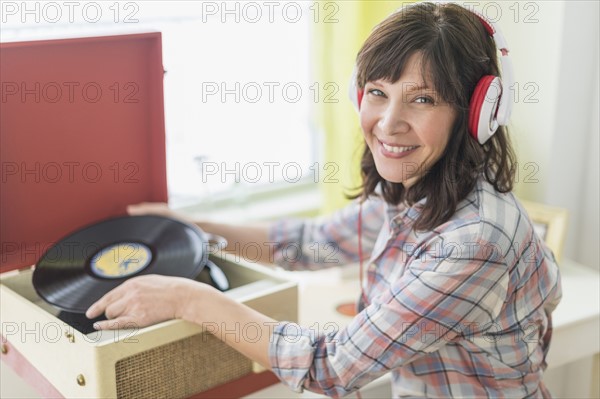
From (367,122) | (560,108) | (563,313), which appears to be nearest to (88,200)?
(367,122)

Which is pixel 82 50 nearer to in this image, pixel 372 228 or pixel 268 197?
pixel 372 228

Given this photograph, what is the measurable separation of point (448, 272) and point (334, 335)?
7.9 inches

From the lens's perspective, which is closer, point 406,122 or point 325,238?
point 406,122

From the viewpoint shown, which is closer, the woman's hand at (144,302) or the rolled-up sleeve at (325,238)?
the woman's hand at (144,302)

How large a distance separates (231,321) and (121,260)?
0.83ft

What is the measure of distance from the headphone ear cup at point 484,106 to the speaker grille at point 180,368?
0.51 meters

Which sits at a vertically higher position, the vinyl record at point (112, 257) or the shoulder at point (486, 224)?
the shoulder at point (486, 224)

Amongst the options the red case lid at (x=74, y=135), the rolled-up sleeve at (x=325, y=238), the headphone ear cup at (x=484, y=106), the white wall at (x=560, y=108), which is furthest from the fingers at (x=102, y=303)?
the white wall at (x=560, y=108)

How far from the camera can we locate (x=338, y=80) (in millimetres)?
1686

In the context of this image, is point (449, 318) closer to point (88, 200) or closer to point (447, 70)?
point (447, 70)

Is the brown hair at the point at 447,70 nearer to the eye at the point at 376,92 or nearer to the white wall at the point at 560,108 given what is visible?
the eye at the point at 376,92

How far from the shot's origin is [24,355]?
1.12 meters

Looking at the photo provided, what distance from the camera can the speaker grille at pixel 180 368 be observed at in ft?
3.30

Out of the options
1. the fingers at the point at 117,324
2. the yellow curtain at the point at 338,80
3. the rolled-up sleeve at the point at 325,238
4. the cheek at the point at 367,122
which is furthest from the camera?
the yellow curtain at the point at 338,80
